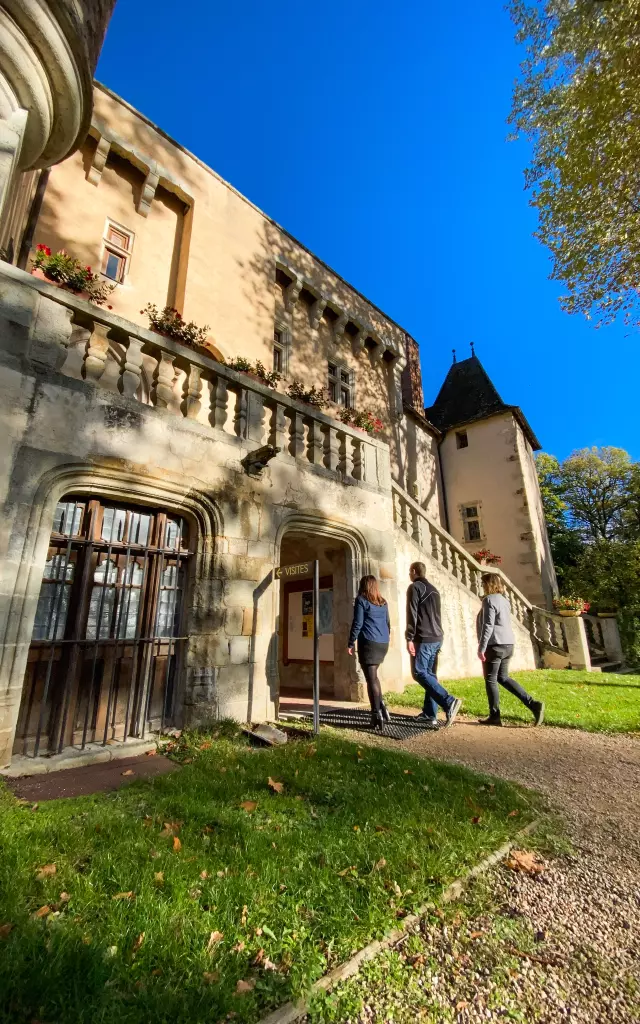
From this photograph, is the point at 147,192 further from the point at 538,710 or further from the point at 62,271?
the point at 538,710

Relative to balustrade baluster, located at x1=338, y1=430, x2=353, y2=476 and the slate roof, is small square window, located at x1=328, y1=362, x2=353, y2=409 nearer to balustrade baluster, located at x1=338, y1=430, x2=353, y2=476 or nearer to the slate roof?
balustrade baluster, located at x1=338, y1=430, x2=353, y2=476

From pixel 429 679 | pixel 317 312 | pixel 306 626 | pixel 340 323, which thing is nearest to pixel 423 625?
pixel 429 679

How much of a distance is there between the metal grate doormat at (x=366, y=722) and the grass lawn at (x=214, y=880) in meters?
1.74

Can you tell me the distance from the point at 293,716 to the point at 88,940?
4.57m

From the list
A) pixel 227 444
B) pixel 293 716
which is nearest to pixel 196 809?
pixel 293 716

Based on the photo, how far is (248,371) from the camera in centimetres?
814

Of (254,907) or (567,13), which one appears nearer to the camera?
(254,907)

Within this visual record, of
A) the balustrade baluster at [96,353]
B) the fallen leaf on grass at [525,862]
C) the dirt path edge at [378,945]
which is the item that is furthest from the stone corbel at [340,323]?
the fallen leaf on grass at [525,862]

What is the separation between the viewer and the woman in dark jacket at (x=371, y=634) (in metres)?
5.79

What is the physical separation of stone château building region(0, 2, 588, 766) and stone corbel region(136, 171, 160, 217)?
4 cm

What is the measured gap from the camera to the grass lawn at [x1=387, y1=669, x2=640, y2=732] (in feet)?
19.2

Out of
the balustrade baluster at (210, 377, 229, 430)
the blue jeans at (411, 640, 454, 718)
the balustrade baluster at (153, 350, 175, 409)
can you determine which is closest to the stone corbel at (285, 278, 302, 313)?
the balustrade baluster at (210, 377, 229, 430)

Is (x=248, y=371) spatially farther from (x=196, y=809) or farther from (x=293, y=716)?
(x=196, y=809)

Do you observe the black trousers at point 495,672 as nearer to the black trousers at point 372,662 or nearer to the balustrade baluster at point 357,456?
the black trousers at point 372,662
